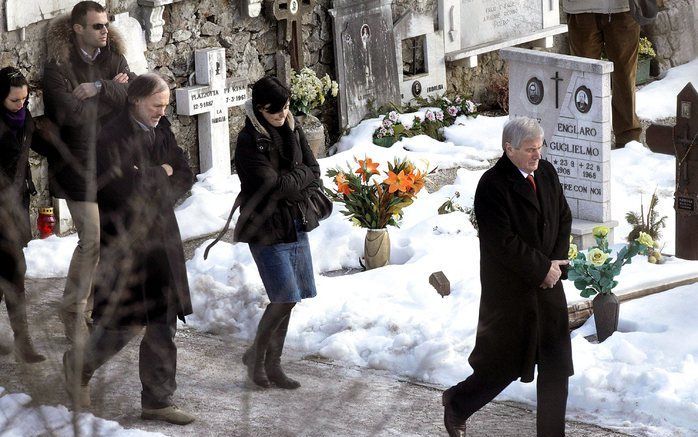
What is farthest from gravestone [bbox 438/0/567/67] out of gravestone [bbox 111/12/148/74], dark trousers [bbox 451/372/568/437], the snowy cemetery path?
dark trousers [bbox 451/372/568/437]

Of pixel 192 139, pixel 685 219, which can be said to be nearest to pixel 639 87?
pixel 192 139

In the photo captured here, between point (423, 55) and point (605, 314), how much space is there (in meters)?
6.53

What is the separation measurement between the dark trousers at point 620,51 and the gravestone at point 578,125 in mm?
3053

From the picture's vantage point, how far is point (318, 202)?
652 cm

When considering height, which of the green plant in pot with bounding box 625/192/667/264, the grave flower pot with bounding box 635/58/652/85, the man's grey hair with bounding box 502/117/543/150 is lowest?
the green plant in pot with bounding box 625/192/667/264

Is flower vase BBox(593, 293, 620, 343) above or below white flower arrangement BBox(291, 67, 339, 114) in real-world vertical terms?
below

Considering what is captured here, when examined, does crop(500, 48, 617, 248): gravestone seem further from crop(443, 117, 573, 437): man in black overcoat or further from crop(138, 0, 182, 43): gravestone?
crop(443, 117, 573, 437): man in black overcoat

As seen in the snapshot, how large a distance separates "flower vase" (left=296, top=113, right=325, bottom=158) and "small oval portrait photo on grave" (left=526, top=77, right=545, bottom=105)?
2.39m

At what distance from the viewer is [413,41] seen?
13008 millimetres

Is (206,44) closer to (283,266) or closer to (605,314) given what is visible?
(283,266)

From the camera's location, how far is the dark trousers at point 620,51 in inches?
480

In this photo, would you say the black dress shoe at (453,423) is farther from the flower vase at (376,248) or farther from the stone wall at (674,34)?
the stone wall at (674,34)

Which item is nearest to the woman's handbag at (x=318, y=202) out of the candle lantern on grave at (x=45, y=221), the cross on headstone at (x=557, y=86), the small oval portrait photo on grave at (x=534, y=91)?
the cross on headstone at (x=557, y=86)

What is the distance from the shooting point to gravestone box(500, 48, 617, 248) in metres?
8.84
